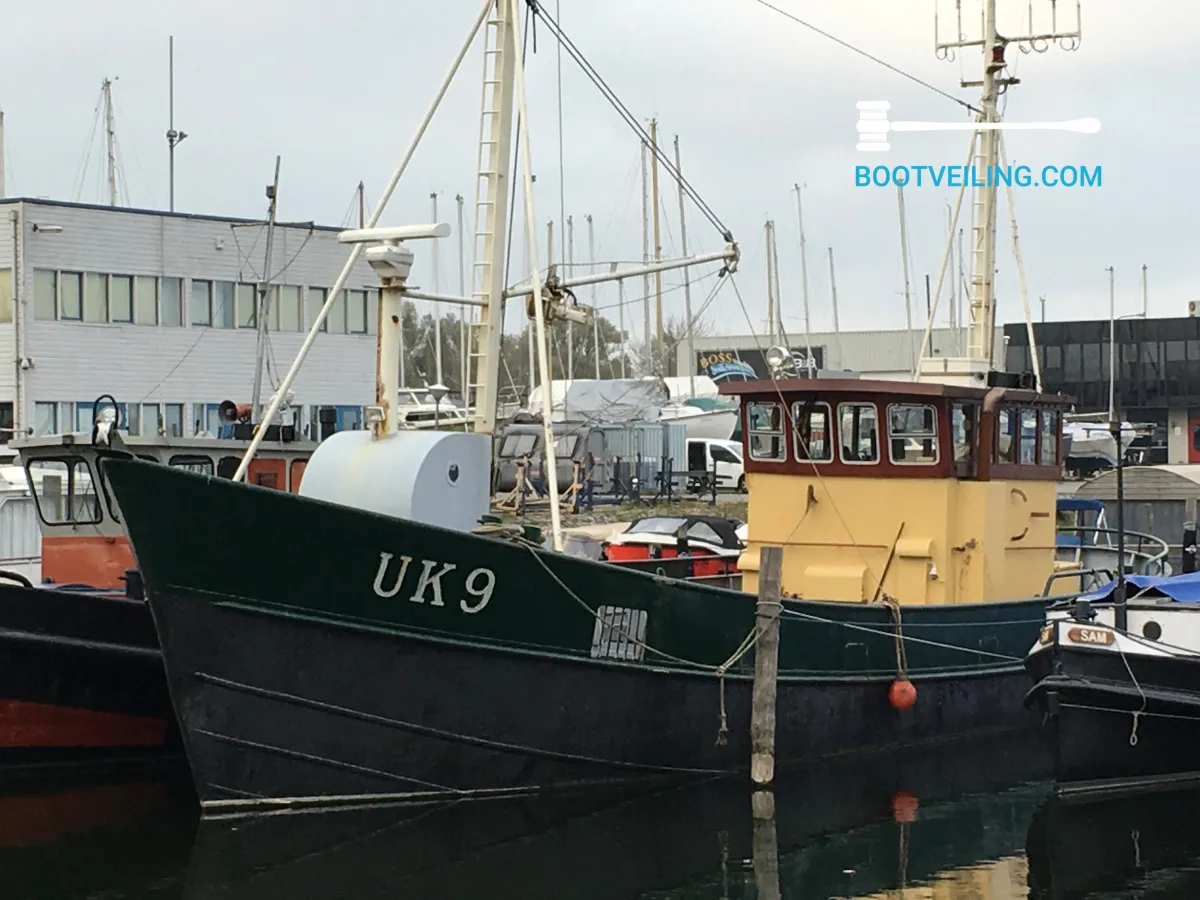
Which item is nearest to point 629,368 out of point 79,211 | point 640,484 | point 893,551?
point 640,484

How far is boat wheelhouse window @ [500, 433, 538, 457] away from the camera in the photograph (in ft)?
119

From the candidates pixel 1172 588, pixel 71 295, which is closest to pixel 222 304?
pixel 71 295

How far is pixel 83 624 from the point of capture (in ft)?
53.2

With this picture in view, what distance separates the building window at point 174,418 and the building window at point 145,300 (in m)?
1.74

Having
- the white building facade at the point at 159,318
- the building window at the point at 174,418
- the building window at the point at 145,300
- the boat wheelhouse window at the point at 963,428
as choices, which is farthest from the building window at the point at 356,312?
the boat wheelhouse window at the point at 963,428

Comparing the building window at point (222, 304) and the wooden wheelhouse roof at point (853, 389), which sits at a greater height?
the building window at point (222, 304)

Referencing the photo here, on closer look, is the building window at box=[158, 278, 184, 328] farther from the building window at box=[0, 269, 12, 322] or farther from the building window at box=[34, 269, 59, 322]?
the building window at box=[0, 269, 12, 322]

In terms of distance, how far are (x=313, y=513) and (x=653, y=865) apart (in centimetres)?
370

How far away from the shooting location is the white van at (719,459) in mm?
41250

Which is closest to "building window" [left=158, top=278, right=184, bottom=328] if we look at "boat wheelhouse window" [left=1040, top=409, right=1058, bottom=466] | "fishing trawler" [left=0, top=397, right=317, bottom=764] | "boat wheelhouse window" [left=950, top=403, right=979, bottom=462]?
"fishing trawler" [left=0, top=397, right=317, bottom=764]

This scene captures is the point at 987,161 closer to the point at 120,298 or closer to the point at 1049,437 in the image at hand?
the point at 1049,437

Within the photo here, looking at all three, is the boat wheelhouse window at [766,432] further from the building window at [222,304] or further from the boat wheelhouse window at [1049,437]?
the building window at [222,304]

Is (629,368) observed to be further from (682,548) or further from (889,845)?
(889,845)

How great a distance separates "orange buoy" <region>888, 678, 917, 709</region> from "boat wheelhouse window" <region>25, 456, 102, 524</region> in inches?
323
